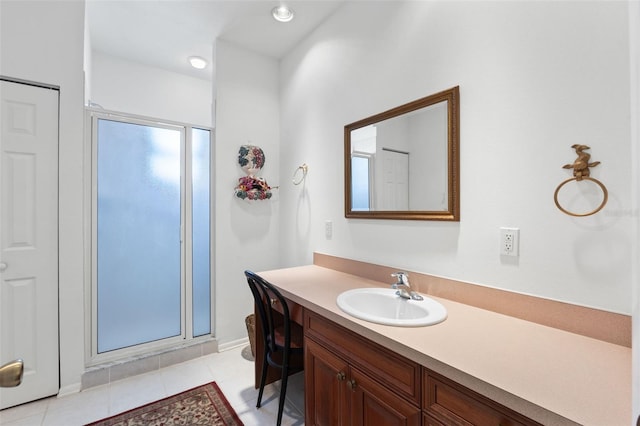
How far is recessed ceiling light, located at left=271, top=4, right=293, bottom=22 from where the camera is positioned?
2170 millimetres

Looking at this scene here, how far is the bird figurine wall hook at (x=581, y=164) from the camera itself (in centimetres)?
101

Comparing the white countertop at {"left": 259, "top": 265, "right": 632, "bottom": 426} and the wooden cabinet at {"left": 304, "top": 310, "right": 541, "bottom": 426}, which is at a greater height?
the white countertop at {"left": 259, "top": 265, "right": 632, "bottom": 426}

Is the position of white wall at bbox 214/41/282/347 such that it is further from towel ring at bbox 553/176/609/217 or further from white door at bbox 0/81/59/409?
towel ring at bbox 553/176/609/217

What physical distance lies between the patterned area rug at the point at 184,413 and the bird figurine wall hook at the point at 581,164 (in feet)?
6.77

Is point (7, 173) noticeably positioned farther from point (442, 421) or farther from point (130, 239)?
point (442, 421)

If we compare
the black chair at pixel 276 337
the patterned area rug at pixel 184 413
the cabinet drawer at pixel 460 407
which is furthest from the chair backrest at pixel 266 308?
the cabinet drawer at pixel 460 407

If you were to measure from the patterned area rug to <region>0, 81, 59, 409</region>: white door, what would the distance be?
0.63 m

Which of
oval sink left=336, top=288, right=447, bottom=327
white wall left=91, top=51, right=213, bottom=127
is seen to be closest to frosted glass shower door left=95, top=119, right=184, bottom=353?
white wall left=91, top=51, right=213, bottom=127

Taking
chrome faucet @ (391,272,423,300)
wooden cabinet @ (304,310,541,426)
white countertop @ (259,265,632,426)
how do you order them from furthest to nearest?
chrome faucet @ (391,272,423,300), wooden cabinet @ (304,310,541,426), white countertop @ (259,265,632,426)

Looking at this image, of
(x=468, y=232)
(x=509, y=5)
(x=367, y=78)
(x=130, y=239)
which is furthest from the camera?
(x=130, y=239)

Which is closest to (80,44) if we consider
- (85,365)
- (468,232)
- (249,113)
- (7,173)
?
(7,173)

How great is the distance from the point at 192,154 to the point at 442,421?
2.54 m

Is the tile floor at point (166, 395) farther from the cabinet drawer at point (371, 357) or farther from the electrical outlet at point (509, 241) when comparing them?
the electrical outlet at point (509, 241)

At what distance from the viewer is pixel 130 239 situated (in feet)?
7.53
